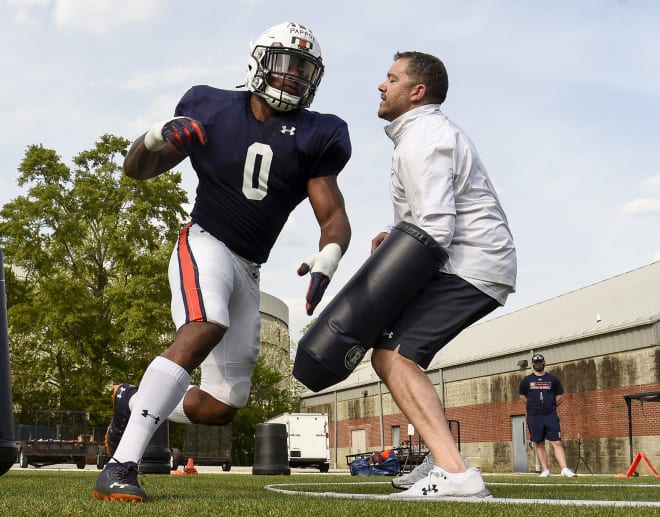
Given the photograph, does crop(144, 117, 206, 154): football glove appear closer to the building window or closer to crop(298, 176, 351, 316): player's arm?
crop(298, 176, 351, 316): player's arm

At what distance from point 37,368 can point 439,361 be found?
17479 mm

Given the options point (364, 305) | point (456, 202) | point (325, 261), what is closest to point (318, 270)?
point (325, 261)

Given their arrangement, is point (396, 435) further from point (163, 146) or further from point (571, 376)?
point (163, 146)

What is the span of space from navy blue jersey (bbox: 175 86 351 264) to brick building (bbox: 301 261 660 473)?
1411 centimetres

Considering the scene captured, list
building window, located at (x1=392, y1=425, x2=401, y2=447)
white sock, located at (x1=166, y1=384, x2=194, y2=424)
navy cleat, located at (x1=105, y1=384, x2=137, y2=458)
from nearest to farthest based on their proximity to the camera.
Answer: navy cleat, located at (x1=105, y1=384, x2=137, y2=458)
white sock, located at (x1=166, y1=384, x2=194, y2=424)
building window, located at (x1=392, y1=425, x2=401, y2=447)

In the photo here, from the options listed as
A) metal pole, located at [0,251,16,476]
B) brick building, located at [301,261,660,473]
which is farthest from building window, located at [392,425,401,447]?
metal pole, located at [0,251,16,476]

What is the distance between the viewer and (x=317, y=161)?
5227mm

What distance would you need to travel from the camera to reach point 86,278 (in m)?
31.1

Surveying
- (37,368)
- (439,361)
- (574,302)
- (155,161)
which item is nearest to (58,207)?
(37,368)

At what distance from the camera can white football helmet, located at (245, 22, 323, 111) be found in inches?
201

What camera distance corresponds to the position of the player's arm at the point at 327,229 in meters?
4.73

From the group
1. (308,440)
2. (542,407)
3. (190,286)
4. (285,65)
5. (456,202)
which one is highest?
(285,65)

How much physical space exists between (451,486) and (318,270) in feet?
4.47

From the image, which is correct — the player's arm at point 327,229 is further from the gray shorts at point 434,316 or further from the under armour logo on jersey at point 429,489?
the under armour logo on jersey at point 429,489
